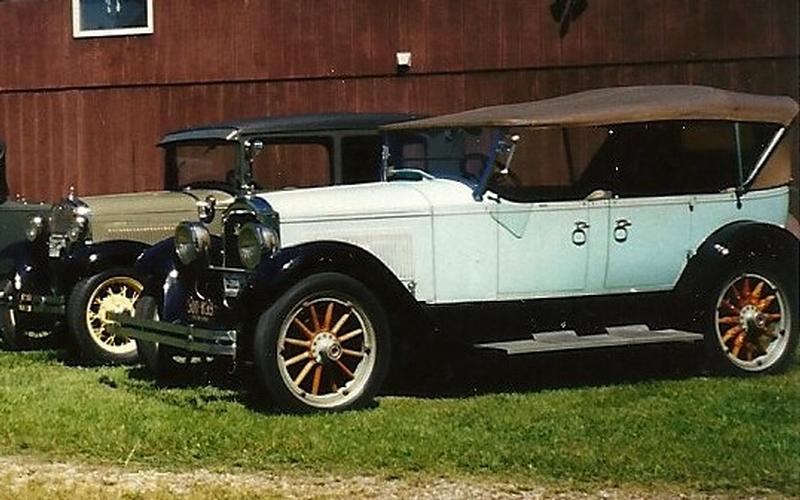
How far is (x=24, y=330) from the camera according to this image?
6309 millimetres

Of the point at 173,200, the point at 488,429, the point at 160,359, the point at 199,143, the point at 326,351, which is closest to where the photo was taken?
the point at 488,429

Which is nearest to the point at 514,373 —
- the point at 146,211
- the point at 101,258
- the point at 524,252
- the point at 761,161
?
the point at 524,252

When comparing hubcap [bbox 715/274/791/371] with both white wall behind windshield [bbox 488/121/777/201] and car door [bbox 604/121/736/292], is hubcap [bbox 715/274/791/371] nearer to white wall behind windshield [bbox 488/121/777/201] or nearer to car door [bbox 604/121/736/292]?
car door [bbox 604/121/736/292]

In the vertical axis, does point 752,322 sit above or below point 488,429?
above

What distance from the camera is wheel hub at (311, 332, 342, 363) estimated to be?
482 cm

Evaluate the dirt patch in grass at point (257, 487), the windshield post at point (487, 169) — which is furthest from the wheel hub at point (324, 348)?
the dirt patch in grass at point (257, 487)

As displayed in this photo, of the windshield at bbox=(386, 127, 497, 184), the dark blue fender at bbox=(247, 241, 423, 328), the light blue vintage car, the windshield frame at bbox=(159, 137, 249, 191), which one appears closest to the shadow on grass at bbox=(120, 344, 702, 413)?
the light blue vintage car

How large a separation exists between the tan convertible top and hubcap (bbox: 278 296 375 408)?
2.91 feet

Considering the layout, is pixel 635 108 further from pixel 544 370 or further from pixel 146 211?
pixel 146 211

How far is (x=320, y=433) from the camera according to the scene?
175 inches

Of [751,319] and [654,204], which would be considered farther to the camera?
[751,319]

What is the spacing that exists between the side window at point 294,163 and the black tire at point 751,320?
166 cm

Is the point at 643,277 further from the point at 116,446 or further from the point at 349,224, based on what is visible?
the point at 116,446

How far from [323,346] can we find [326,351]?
2 cm
